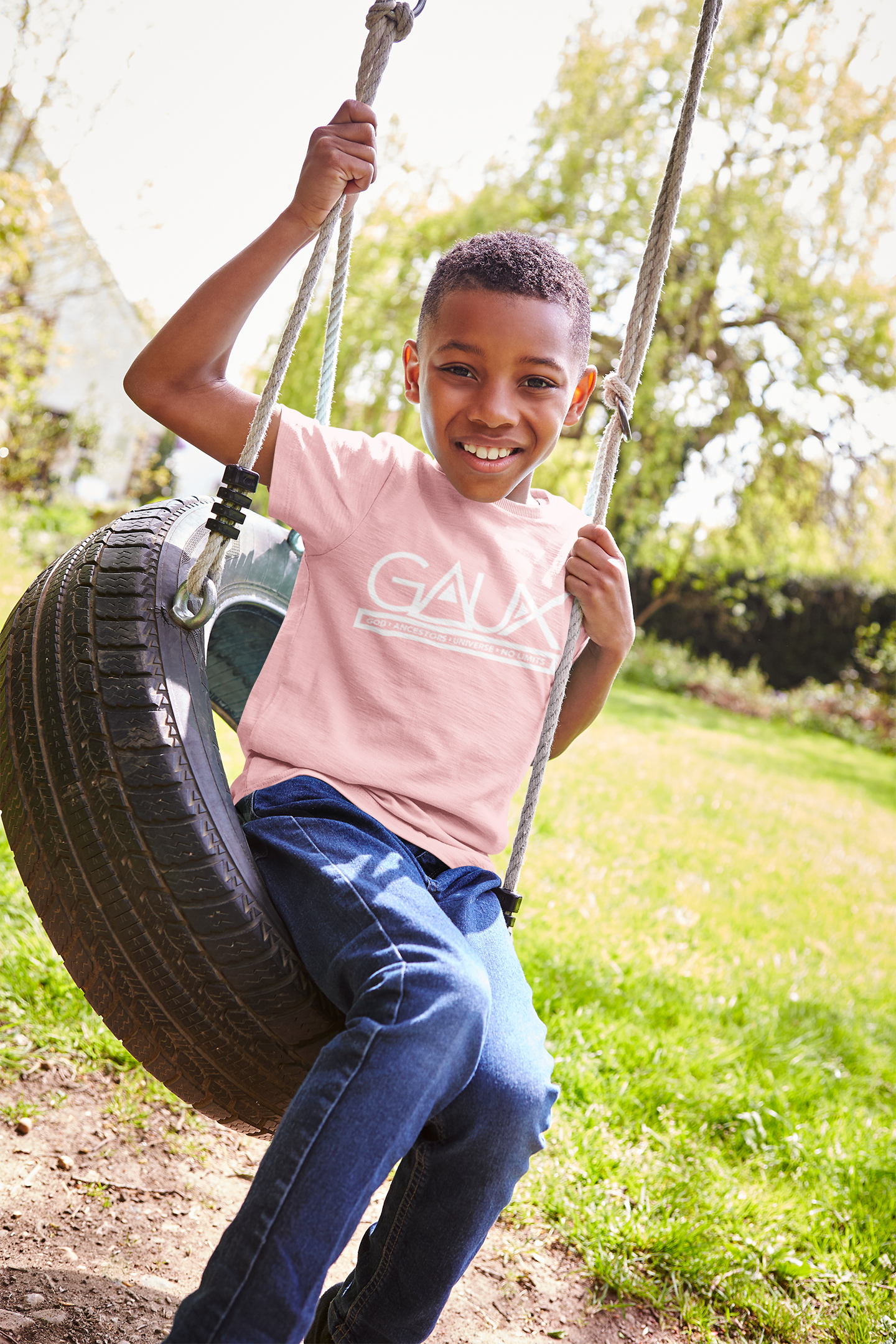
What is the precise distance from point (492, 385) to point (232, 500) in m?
0.51

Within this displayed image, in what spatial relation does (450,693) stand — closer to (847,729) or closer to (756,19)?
(756,19)

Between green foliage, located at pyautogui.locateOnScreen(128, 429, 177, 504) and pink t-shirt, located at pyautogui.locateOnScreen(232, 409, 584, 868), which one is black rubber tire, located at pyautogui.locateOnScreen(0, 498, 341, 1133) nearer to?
pink t-shirt, located at pyautogui.locateOnScreen(232, 409, 584, 868)

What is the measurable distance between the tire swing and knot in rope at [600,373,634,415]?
1.73 feet

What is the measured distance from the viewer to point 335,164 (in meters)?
1.42

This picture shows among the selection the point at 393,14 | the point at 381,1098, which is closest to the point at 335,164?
the point at 393,14

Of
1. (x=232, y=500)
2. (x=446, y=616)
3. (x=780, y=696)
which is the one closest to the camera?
(x=232, y=500)

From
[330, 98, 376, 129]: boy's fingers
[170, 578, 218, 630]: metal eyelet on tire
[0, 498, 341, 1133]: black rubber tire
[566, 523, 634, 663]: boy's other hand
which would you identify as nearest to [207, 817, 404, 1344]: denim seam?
[0, 498, 341, 1133]: black rubber tire

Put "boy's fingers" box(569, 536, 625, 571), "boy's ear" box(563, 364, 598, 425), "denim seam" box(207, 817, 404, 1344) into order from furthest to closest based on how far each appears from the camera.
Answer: "boy's ear" box(563, 364, 598, 425) < "boy's fingers" box(569, 536, 625, 571) < "denim seam" box(207, 817, 404, 1344)

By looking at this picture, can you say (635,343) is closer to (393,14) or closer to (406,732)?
(393,14)

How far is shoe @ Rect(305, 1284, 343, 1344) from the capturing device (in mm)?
1342

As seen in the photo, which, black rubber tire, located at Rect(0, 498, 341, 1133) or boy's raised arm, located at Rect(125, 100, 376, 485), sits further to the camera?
boy's raised arm, located at Rect(125, 100, 376, 485)

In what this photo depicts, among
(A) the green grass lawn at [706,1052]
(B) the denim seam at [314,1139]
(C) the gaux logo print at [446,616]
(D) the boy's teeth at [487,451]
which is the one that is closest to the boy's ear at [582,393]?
(D) the boy's teeth at [487,451]

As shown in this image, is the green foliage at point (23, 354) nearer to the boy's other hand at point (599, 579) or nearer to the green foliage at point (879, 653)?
the boy's other hand at point (599, 579)

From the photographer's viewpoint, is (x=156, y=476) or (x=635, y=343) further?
(x=156, y=476)
